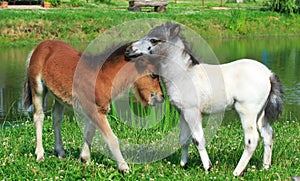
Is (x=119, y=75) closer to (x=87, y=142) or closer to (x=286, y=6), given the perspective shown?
(x=87, y=142)

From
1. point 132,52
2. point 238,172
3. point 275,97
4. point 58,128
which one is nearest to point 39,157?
point 58,128

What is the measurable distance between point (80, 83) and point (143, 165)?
1191mm

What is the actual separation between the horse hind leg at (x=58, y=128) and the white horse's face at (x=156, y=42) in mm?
1707

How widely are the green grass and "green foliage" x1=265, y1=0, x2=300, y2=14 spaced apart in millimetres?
28400

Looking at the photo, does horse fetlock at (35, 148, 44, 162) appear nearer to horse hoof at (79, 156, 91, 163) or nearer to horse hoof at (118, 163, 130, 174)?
horse hoof at (79, 156, 91, 163)

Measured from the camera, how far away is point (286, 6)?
36219mm

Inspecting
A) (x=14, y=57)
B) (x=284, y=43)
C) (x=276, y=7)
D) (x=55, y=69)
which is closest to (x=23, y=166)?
(x=55, y=69)

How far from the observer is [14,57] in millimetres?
24359

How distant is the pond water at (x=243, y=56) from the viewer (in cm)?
1479

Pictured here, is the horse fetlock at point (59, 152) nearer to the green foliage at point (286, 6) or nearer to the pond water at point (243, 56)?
the pond water at point (243, 56)

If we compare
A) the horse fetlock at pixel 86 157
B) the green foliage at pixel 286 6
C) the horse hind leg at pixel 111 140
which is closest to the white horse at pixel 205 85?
the horse hind leg at pixel 111 140

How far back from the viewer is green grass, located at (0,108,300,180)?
624cm

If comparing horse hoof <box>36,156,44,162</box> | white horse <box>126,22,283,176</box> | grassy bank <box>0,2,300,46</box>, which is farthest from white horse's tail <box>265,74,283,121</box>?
grassy bank <box>0,2,300,46</box>

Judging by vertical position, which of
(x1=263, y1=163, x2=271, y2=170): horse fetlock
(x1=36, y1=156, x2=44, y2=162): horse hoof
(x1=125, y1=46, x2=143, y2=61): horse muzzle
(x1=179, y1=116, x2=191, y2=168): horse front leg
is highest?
(x1=125, y1=46, x2=143, y2=61): horse muzzle
